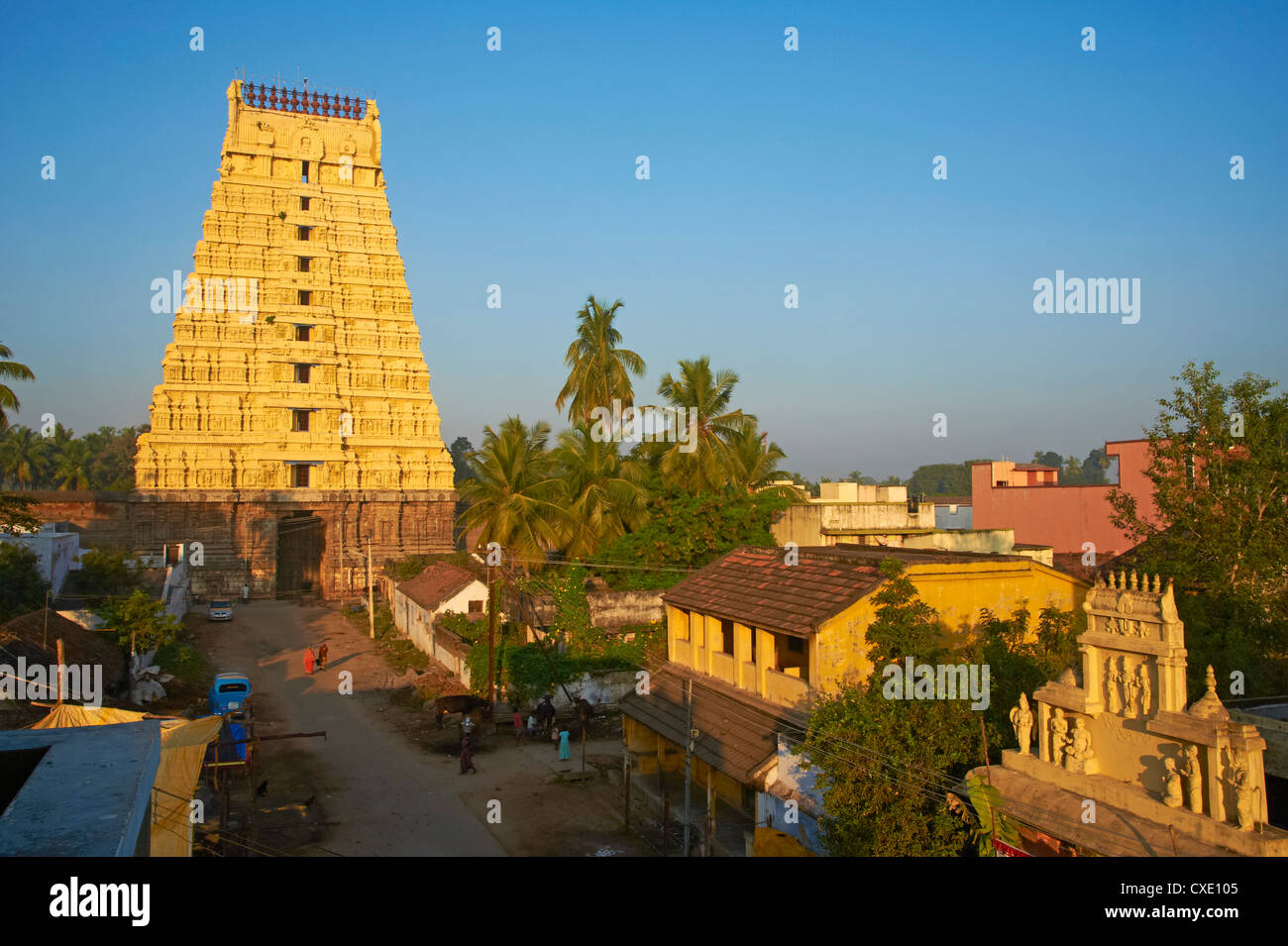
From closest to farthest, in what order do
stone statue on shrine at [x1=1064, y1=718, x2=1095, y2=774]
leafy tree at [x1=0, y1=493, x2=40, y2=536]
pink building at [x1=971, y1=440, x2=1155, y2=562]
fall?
1. stone statue on shrine at [x1=1064, y1=718, x2=1095, y2=774]
2. leafy tree at [x1=0, y1=493, x2=40, y2=536]
3. pink building at [x1=971, y1=440, x2=1155, y2=562]

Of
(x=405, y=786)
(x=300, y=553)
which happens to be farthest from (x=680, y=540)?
(x=300, y=553)

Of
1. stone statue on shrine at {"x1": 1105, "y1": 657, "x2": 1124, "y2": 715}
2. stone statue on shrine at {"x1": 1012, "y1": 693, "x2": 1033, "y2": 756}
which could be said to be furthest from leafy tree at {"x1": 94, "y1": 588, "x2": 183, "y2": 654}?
stone statue on shrine at {"x1": 1105, "y1": 657, "x2": 1124, "y2": 715}

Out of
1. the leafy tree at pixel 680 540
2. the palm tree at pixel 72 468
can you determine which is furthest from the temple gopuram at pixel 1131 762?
the palm tree at pixel 72 468

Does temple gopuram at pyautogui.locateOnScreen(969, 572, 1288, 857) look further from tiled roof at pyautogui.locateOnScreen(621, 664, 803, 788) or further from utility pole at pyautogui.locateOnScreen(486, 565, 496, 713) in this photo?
utility pole at pyautogui.locateOnScreen(486, 565, 496, 713)

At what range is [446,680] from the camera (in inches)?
1188

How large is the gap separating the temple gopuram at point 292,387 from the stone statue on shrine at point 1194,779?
48.8 m

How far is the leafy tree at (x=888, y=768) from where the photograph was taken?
1194cm

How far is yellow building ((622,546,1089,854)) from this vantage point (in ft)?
50.1

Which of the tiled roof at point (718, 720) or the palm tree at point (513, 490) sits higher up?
the palm tree at point (513, 490)

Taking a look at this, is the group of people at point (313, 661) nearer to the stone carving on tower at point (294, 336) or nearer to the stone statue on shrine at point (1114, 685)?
the stone carving on tower at point (294, 336)

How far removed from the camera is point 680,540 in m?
31.8

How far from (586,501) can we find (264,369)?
28.3 metres

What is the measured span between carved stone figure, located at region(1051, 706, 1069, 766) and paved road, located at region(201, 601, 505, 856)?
1095 cm

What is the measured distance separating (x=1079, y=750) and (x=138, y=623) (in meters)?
26.9
